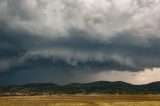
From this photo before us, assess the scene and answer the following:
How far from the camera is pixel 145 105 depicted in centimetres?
9000

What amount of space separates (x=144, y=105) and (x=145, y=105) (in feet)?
1.11

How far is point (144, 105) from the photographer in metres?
90.2
